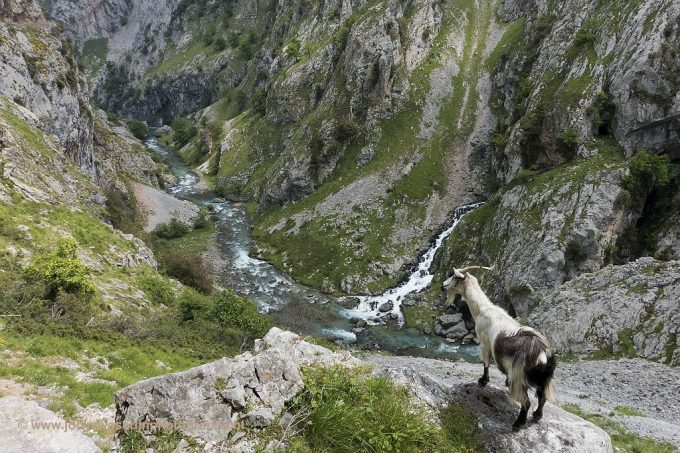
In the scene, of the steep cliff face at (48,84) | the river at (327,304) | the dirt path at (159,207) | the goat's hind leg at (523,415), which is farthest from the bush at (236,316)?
the dirt path at (159,207)

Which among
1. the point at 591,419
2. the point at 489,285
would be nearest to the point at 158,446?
the point at 591,419

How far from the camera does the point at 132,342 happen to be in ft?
72.8

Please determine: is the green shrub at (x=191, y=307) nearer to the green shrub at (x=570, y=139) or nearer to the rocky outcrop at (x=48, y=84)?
the rocky outcrop at (x=48, y=84)

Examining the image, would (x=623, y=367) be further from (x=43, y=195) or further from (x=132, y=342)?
(x=43, y=195)

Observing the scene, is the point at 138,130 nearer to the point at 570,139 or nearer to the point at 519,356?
the point at 570,139

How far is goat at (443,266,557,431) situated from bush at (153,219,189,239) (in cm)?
8018

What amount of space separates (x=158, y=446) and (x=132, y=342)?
16.1m

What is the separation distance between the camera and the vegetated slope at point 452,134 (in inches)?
1998

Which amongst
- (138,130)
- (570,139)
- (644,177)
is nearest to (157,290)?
(570,139)

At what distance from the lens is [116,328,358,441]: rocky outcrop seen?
28.1 ft

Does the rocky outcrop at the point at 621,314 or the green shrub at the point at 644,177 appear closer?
the rocky outcrop at the point at 621,314

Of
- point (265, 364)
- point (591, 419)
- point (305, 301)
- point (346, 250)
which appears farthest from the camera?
point (346, 250)

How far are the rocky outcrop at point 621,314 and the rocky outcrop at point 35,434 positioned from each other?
117ft

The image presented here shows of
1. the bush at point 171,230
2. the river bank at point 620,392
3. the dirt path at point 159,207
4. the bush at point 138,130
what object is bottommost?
the river bank at point 620,392
